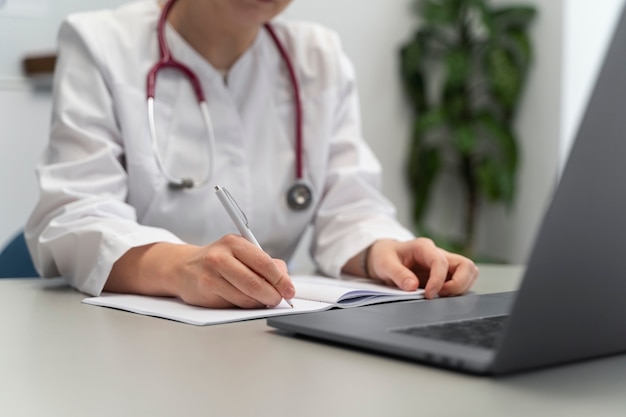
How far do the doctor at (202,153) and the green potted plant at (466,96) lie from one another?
5.96ft

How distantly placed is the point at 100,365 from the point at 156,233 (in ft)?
1.45

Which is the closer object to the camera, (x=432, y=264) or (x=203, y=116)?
(x=432, y=264)

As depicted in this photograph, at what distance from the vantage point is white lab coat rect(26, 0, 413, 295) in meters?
1.12

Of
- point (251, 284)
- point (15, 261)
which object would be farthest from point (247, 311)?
point (15, 261)

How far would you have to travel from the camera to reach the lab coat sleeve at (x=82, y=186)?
1021 millimetres

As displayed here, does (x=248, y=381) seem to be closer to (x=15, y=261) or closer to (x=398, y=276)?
(x=398, y=276)

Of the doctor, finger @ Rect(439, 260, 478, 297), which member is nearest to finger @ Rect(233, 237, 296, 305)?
the doctor

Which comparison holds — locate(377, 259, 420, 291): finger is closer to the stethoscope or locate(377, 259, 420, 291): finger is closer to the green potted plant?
the stethoscope

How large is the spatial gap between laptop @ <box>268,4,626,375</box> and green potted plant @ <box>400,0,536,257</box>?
2.61 m

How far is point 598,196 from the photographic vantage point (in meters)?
0.48

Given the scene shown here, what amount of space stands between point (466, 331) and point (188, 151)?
767 millimetres

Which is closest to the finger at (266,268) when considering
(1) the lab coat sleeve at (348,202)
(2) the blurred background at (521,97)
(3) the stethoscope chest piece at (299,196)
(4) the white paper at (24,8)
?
(1) the lab coat sleeve at (348,202)

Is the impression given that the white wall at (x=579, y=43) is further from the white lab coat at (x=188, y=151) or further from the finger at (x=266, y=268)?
the finger at (x=266, y=268)

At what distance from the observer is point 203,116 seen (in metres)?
1.30
